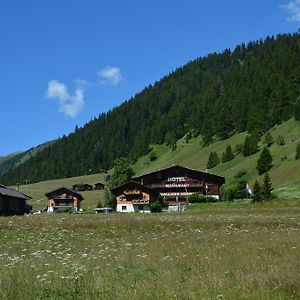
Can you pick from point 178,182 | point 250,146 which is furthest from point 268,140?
point 178,182

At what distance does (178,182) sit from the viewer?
12794 cm

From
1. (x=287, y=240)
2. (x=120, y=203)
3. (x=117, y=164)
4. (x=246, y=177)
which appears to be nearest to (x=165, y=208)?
(x=120, y=203)

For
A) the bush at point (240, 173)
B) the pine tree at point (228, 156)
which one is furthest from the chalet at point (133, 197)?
the pine tree at point (228, 156)

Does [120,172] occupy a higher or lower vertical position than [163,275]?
higher

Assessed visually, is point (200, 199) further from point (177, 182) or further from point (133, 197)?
point (177, 182)

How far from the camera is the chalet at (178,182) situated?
414ft

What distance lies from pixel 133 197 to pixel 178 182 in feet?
71.0

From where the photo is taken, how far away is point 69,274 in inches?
496

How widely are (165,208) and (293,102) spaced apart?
308 feet

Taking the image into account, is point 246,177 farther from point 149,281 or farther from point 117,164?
point 149,281

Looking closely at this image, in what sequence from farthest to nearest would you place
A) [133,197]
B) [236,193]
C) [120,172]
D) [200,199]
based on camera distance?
[120,172]
[200,199]
[133,197]
[236,193]

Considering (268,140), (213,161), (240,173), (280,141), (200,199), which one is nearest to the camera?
(200,199)

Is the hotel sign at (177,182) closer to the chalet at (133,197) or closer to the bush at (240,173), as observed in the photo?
the chalet at (133,197)

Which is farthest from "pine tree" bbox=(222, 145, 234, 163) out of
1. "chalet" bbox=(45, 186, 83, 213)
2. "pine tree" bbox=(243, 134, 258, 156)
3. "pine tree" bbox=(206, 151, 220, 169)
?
"chalet" bbox=(45, 186, 83, 213)
